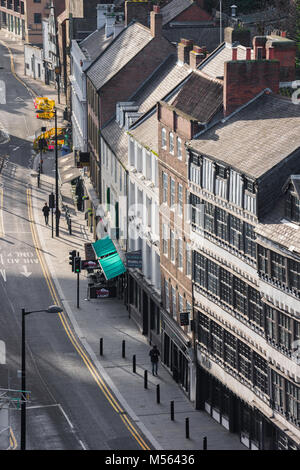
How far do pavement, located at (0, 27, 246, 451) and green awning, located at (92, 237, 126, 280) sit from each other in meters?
2.63

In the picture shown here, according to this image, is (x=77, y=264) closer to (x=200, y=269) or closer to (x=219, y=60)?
(x=219, y=60)

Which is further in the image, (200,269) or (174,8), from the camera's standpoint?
(174,8)

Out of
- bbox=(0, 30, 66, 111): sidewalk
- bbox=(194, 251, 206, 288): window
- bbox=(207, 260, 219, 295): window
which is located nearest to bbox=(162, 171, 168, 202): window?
bbox=(194, 251, 206, 288): window

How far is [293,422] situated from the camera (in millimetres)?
55500

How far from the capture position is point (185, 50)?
282 feet

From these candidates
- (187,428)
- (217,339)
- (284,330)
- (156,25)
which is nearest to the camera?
(284,330)

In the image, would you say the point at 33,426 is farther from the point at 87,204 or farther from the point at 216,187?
the point at 87,204

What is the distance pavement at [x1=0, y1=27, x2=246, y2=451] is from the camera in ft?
211

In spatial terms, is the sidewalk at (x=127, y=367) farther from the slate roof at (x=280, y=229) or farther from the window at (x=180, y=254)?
the slate roof at (x=280, y=229)

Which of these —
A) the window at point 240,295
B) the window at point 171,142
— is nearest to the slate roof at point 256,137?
the window at point 171,142

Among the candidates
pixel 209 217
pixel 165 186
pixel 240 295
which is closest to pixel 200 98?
pixel 165 186

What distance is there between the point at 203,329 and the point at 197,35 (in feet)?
141

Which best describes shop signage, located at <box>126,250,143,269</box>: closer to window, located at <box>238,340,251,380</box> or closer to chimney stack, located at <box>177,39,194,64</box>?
chimney stack, located at <box>177,39,194,64</box>

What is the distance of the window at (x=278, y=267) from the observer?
181 feet
